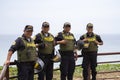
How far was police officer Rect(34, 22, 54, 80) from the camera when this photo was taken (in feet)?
32.1

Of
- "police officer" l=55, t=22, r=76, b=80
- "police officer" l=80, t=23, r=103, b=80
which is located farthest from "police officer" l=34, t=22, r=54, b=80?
"police officer" l=80, t=23, r=103, b=80

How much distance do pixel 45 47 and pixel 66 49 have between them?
808 mm

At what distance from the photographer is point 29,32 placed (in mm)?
9016

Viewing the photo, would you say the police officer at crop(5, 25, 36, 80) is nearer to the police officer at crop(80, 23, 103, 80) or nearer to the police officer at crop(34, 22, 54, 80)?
the police officer at crop(34, 22, 54, 80)

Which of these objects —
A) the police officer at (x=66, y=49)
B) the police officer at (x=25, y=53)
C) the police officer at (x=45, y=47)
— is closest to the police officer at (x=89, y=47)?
Answer: the police officer at (x=66, y=49)

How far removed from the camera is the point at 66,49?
10406 millimetres

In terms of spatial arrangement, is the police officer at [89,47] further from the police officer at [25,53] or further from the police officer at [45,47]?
the police officer at [25,53]

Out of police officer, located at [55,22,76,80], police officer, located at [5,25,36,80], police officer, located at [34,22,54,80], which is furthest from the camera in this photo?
police officer, located at [55,22,76,80]

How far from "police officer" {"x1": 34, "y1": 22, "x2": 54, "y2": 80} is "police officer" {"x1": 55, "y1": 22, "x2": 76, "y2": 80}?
1.61 ft

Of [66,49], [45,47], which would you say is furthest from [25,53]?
[66,49]

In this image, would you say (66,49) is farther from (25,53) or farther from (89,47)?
(25,53)

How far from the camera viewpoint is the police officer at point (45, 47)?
9797 mm

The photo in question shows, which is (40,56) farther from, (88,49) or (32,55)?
(88,49)

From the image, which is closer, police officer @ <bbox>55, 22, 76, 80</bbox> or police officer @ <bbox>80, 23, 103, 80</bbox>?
police officer @ <bbox>55, 22, 76, 80</bbox>
